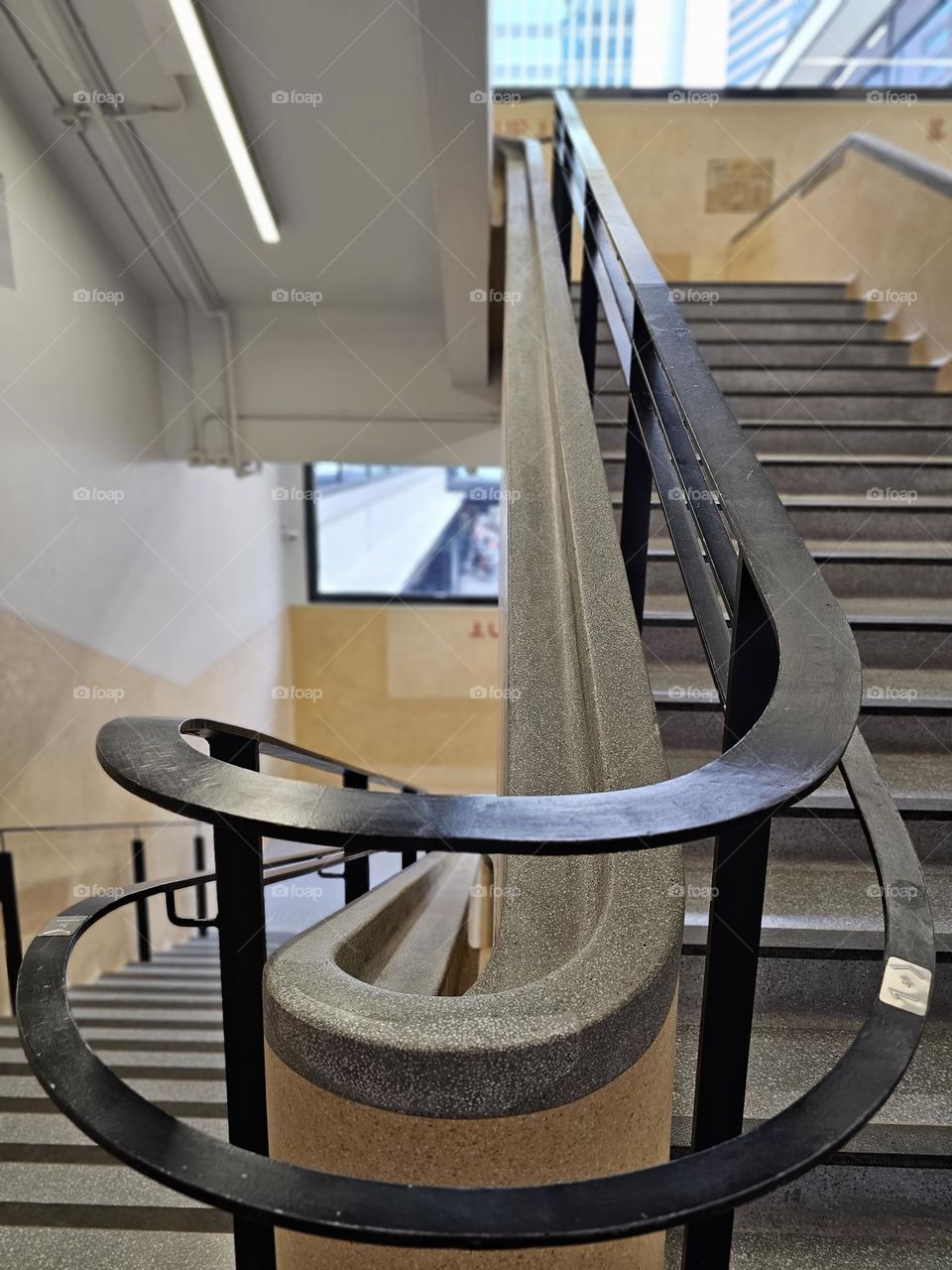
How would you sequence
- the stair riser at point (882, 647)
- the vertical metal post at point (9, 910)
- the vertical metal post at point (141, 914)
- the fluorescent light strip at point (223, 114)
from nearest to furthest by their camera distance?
the stair riser at point (882, 647) → the fluorescent light strip at point (223, 114) → the vertical metal post at point (9, 910) → the vertical metal post at point (141, 914)

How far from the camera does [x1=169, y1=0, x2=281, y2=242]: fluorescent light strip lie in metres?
3.20

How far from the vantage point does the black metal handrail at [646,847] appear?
632mm

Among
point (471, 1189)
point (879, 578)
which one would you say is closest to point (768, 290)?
point (879, 578)

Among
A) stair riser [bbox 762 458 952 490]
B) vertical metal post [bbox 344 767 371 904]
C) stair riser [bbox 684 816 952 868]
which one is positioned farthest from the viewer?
stair riser [bbox 762 458 952 490]

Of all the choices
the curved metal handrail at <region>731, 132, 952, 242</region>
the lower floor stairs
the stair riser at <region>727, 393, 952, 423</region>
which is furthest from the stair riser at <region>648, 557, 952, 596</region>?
the curved metal handrail at <region>731, 132, 952, 242</region>

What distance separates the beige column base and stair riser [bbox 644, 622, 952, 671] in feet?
4.38

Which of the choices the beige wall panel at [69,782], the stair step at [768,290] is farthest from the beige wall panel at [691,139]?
the beige wall panel at [69,782]

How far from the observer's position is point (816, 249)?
5453mm

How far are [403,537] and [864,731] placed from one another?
752 centimetres

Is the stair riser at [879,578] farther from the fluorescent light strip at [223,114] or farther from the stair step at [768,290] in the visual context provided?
the fluorescent light strip at [223,114]

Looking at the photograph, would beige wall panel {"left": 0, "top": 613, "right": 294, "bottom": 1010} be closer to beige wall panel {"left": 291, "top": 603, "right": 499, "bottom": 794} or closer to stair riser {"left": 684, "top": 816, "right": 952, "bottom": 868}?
beige wall panel {"left": 291, "top": 603, "right": 499, "bottom": 794}

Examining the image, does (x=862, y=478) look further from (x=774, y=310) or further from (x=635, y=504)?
(x=774, y=310)

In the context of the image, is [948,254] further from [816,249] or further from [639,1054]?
[639,1054]

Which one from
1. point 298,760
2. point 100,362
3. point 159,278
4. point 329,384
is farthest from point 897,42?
point 298,760
